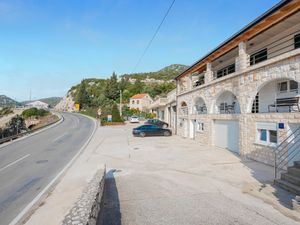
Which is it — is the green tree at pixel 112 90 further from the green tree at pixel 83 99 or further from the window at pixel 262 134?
the window at pixel 262 134

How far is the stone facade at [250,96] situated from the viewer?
9.43 metres

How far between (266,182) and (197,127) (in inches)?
461

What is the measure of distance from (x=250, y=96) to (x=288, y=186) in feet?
20.1

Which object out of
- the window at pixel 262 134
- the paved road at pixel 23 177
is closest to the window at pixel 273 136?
the window at pixel 262 134

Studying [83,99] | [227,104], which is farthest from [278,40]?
[83,99]

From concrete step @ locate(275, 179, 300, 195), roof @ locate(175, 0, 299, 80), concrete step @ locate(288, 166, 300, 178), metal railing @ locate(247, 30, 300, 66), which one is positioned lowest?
concrete step @ locate(275, 179, 300, 195)

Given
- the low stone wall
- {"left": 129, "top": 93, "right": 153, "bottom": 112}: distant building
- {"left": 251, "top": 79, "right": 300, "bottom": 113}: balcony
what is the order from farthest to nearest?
1. {"left": 129, "top": 93, "right": 153, "bottom": 112}: distant building
2. {"left": 251, "top": 79, "right": 300, "bottom": 113}: balcony
3. the low stone wall

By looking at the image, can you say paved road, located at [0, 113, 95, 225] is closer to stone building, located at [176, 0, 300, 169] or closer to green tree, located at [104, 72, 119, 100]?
stone building, located at [176, 0, 300, 169]

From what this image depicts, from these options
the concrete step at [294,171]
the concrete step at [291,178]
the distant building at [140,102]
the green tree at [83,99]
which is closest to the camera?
the concrete step at [291,178]

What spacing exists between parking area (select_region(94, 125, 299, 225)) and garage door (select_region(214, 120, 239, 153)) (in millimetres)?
2908

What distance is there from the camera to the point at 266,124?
1088 centimetres

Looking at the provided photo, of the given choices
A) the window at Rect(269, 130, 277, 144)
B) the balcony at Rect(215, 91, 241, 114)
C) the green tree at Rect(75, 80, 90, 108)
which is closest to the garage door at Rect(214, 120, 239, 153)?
the balcony at Rect(215, 91, 241, 114)

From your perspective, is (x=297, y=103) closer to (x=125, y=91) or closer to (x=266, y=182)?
(x=266, y=182)

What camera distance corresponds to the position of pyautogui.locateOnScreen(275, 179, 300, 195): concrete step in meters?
6.63
